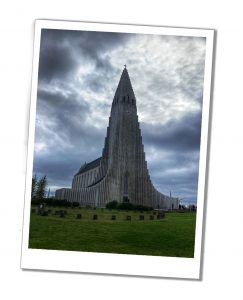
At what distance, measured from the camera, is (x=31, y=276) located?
3902mm

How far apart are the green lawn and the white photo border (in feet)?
0.18

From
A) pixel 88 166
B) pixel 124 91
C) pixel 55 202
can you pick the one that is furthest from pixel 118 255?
pixel 124 91

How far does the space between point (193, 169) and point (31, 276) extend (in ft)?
6.02

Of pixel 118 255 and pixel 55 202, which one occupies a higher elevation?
pixel 55 202

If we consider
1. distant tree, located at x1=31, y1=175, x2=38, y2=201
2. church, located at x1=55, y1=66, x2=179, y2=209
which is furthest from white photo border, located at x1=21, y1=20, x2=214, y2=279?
church, located at x1=55, y1=66, x2=179, y2=209

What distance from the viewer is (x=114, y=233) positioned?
4.00 meters

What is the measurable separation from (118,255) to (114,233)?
21 cm

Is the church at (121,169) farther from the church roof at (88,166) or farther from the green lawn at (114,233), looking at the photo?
the green lawn at (114,233)

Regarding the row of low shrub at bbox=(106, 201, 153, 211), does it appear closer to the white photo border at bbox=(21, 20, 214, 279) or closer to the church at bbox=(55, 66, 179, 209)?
the church at bbox=(55, 66, 179, 209)

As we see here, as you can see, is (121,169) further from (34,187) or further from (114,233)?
(34,187)

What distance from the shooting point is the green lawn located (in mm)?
3947

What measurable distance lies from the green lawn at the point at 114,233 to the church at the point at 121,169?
0.45ft

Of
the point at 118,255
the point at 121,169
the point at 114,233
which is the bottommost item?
the point at 118,255

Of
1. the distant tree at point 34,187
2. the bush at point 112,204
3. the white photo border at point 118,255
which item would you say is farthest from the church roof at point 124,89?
the distant tree at point 34,187
